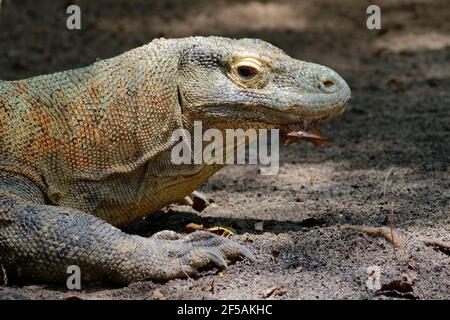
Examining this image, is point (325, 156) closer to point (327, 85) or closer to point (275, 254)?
point (327, 85)

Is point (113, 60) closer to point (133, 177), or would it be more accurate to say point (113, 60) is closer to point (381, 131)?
point (133, 177)

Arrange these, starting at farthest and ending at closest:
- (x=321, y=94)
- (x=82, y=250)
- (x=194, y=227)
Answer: (x=194, y=227)
(x=321, y=94)
(x=82, y=250)

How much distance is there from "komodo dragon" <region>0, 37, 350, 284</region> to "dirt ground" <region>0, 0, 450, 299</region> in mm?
548

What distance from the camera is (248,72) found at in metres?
5.35

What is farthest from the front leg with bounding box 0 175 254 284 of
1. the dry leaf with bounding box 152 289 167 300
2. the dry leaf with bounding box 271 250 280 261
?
the dry leaf with bounding box 271 250 280 261

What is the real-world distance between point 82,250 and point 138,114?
1.05 meters

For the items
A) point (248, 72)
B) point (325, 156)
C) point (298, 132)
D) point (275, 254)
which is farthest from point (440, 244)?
point (325, 156)

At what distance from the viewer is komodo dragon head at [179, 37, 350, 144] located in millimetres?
5262

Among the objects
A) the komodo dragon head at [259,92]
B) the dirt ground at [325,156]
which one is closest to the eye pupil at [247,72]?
the komodo dragon head at [259,92]

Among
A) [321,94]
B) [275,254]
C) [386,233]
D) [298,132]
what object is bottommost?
[275,254]
